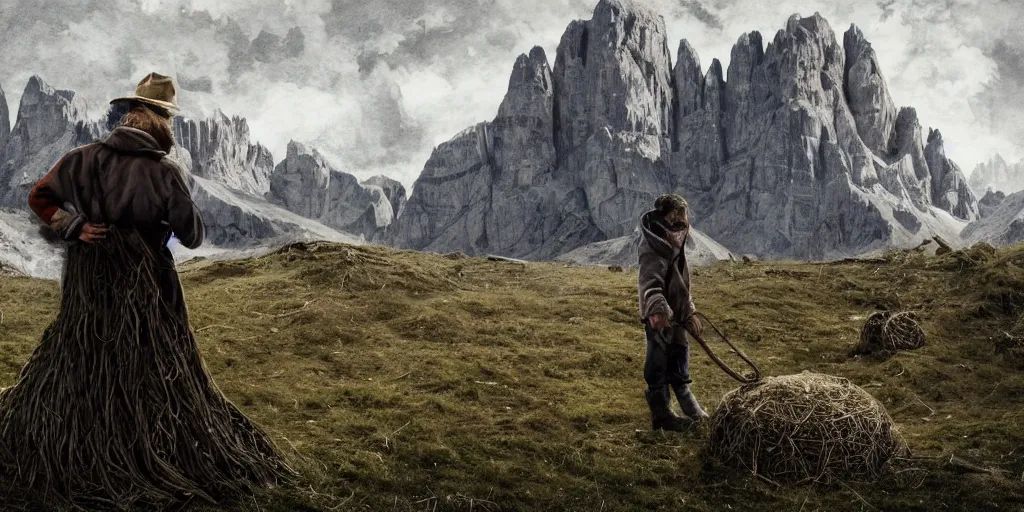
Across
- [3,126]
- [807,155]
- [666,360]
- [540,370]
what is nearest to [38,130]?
[3,126]

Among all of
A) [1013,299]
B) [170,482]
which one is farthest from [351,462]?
[1013,299]

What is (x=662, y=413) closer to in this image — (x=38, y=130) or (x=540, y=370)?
(x=540, y=370)

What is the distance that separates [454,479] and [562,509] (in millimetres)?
975

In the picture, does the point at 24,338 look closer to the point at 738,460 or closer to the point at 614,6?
the point at 738,460

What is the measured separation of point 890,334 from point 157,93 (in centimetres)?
1054

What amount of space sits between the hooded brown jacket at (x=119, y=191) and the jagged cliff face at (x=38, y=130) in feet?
603

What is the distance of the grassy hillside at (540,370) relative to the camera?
20.8 feet

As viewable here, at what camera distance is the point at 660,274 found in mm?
8172

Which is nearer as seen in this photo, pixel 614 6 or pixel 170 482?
pixel 170 482

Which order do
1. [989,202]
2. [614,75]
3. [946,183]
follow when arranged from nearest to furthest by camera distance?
[614,75], [946,183], [989,202]

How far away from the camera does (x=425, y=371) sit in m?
10.5

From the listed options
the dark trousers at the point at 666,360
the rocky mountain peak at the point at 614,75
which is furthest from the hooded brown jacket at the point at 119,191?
the rocky mountain peak at the point at 614,75

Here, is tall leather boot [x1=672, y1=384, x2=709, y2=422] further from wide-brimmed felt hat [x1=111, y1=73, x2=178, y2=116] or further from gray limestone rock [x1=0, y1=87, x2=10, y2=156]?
gray limestone rock [x1=0, y1=87, x2=10, y2=156]

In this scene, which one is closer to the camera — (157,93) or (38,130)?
(157,93)
